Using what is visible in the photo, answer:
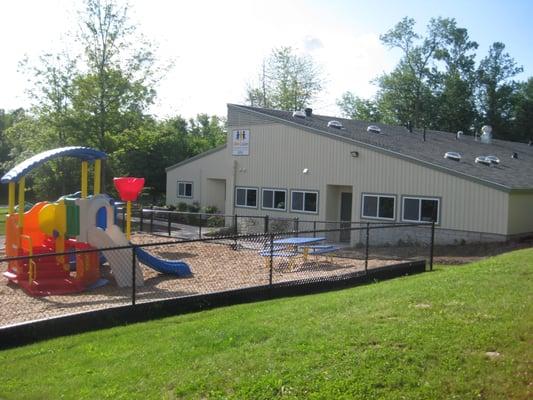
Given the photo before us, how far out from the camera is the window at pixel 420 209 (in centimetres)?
1991

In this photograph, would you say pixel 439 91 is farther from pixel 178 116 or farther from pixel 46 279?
pixel 46 279

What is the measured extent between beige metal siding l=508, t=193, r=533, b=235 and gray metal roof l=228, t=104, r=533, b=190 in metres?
0.36

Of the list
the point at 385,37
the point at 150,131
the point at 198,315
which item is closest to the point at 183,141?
the point at 150,131

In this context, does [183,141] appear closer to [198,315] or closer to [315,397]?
[198,315]

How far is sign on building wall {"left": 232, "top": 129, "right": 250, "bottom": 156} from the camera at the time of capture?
27.0 meters

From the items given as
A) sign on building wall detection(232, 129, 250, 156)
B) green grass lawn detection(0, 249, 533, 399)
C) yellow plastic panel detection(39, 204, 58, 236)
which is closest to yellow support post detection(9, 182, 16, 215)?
yellow plastic panel detection(39, 204, 58, 236)

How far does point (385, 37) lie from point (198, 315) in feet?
176

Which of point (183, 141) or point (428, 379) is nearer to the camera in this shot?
point (428, 379)

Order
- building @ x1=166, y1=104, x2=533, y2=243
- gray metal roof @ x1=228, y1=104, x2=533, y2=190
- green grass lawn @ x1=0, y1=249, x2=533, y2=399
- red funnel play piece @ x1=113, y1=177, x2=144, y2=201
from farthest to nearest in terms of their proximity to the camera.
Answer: gray metal roof @ x1=228, y1=104, x2=533, y2=190 < building @ x1=166, y1=104, x2=533, y2=243 < red funnel play piece @ x1=113, y1=177, x2=144, y2=201 < green grass lawn @ x1=0, y1=249, x2=533, y2=399

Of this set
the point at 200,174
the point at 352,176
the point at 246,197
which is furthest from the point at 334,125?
the point at 200,174

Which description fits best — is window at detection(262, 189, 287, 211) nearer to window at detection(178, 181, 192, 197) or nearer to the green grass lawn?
window at detection(178, 181, 192, 197)

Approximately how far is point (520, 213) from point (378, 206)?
490 cm

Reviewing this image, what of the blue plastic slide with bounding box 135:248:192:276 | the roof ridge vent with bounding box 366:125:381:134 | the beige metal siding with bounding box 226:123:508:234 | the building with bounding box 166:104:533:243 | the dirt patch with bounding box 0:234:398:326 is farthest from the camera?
the roof ridge vent with bounding box 366:125:381:134

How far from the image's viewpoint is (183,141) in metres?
46.5
